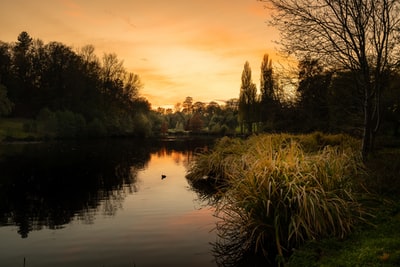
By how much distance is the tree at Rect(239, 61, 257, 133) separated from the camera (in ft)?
190

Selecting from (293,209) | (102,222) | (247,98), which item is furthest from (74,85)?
(293,209)

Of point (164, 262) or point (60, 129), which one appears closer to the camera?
point (164, 262)

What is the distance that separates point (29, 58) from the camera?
66188 mm

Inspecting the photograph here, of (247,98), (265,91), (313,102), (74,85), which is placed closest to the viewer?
(313,102)

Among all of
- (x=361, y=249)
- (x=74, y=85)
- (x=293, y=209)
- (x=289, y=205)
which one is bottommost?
(x=361, y=249)

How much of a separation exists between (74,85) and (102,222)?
59.2 metres

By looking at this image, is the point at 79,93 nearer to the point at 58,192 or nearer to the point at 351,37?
the point at 58,192

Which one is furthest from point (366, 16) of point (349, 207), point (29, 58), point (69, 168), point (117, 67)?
point (29, 58)

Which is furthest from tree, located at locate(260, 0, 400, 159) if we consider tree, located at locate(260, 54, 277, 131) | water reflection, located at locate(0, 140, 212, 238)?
tree, located at locate(260, 54, 277, 131)

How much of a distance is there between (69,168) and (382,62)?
17.2m

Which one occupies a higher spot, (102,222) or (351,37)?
(351,37)

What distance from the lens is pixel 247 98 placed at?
58281 mm

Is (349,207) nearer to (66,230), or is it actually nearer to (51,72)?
(66,230)

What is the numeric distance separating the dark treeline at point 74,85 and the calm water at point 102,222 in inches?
1814
